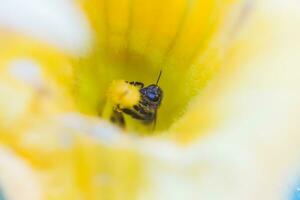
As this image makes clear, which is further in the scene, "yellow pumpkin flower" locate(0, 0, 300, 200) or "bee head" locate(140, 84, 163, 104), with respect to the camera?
"bee head" locate(140, 84, 163, 104)

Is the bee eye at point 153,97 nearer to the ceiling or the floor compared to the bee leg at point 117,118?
nearer to the ceiling

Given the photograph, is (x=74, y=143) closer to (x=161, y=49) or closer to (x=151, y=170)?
(x=151, y=170)

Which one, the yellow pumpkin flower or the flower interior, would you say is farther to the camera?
the flower interior

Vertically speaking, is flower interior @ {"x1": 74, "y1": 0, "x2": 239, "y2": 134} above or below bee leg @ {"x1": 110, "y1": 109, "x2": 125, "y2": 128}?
above

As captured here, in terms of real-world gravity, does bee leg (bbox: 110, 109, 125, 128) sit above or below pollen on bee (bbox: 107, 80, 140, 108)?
below

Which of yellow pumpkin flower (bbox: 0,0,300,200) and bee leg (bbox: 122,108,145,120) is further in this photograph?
bee leg (bbox: 122,108,145,120)

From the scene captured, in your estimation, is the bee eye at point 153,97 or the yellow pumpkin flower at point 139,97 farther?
the bee eye at point 153,97

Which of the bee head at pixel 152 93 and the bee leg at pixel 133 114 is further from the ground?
the bee head at pixel 152 93
